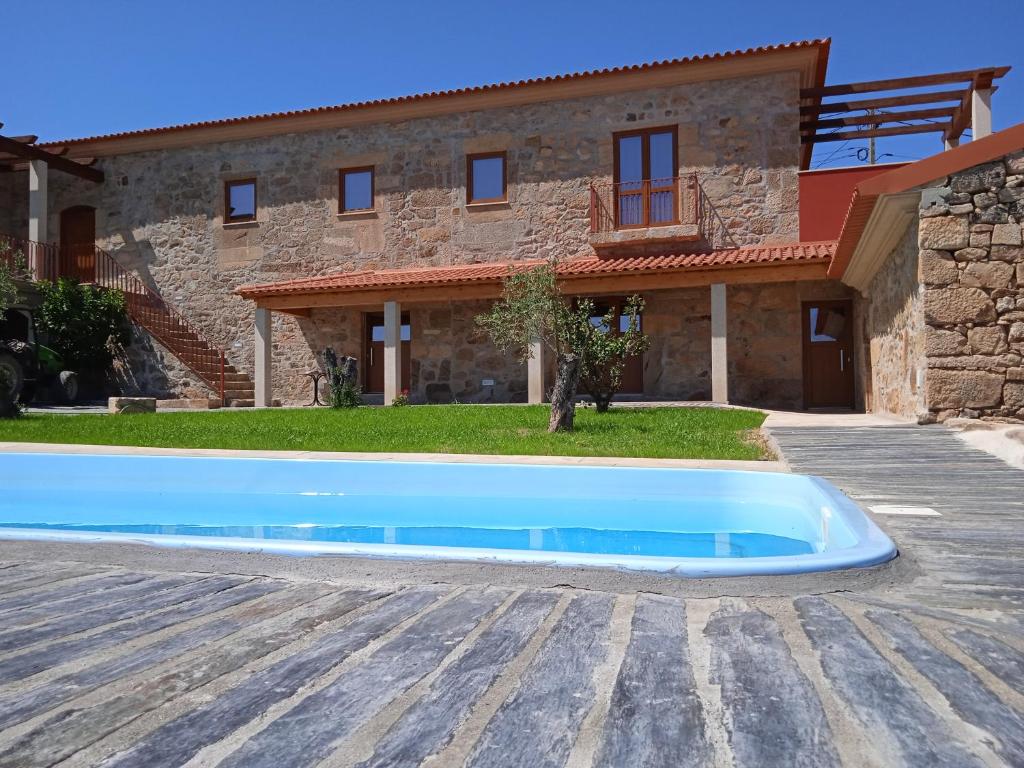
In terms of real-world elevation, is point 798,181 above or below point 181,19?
below

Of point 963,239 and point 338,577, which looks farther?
point 963,239

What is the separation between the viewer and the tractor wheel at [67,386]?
48.8ft

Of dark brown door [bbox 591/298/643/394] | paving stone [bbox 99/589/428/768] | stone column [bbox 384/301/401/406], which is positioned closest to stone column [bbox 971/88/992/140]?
dark brown door [bbox 591/298/643/394]

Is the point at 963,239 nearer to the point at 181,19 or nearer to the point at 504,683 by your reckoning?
the point at 504,683

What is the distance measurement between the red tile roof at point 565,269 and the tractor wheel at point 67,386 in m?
4.27

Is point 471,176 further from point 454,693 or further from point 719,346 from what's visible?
point 454,693

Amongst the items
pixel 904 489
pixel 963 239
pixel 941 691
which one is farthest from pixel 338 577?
pixel 963 239

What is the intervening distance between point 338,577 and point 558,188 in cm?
1304

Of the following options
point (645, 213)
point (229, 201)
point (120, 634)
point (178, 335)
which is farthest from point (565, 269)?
point (120, 634)

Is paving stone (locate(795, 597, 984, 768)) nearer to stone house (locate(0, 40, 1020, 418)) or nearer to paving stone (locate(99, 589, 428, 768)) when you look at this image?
paving stone (locate(99, 589, 428, 768))

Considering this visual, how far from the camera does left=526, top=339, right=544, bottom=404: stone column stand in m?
12.3

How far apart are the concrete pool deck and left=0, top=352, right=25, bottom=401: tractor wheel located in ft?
32.9

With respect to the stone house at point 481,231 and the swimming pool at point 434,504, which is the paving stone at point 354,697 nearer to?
the swimming pool at point 434,504

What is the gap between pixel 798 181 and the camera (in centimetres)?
1306
